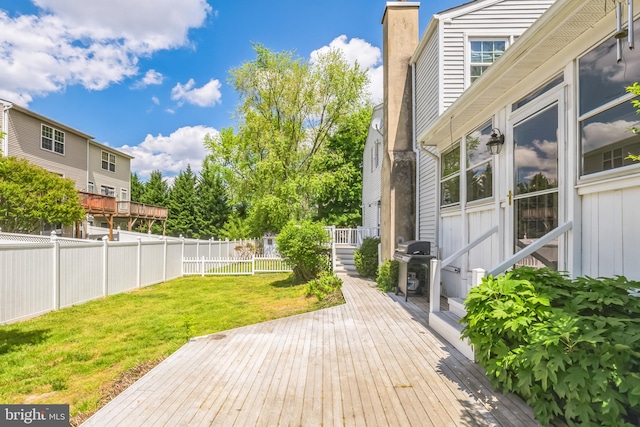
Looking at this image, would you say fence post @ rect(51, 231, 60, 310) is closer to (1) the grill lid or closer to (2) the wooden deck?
(2) the wooden deck

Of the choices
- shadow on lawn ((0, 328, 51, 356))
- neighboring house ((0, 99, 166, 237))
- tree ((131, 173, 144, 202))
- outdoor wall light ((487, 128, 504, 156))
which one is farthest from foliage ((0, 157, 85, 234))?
tree ((131, 173, 144, 202))

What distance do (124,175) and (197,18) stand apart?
50.1ft

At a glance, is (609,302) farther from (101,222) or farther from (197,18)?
(101,222)

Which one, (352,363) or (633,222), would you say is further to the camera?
(352,363)

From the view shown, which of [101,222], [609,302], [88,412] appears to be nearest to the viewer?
[609,302]

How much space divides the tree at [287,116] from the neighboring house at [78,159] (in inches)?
277

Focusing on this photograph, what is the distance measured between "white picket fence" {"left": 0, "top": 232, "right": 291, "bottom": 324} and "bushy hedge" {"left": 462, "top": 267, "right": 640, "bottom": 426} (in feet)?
26.1

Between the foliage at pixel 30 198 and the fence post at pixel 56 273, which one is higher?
the foliage at pixel 30 198

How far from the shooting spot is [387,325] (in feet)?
16.4

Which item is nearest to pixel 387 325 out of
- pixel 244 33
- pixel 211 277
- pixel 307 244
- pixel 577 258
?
pixel 577 258

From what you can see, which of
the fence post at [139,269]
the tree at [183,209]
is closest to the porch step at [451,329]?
the fence post at [139,269]

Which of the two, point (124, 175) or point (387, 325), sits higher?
point (124, 175)

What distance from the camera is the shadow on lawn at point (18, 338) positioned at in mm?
5160

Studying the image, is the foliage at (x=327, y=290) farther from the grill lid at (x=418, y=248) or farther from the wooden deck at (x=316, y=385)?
the wooden deck at (x=316, y=385)
